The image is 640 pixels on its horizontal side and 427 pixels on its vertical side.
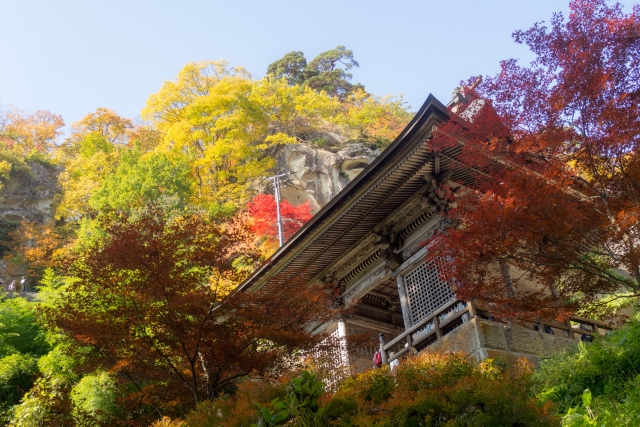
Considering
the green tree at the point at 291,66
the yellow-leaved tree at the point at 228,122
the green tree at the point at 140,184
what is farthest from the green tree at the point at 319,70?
the green tree at the point at 140,184

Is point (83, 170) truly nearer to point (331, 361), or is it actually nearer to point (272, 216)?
point (272, 216)

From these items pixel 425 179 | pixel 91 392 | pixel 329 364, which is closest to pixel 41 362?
pixel 91 392

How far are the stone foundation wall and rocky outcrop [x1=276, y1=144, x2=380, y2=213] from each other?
21211 millimetres

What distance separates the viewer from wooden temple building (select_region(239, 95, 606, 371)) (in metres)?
10.9

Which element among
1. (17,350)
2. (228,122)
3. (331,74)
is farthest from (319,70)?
(17,350)

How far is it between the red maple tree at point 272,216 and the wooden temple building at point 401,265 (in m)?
13.3

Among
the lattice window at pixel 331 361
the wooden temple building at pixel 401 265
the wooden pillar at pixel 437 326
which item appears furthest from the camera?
the wooden pillar at pixel 437 326

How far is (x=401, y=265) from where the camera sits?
520 inches

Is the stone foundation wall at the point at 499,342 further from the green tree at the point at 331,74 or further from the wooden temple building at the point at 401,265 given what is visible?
the green tree at the point at 331,74

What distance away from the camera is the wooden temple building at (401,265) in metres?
10.9

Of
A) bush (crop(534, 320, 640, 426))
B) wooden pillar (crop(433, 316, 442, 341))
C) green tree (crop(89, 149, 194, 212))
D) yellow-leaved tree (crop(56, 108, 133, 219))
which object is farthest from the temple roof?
yellow-leaved tree (crop(56, 108, 133, 219))

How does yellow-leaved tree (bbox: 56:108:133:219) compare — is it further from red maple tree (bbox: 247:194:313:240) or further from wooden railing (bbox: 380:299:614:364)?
wooden railing (bbox: 380:299:614:364)

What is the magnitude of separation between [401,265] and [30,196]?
31.2 metres

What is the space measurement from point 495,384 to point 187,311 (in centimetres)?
535
